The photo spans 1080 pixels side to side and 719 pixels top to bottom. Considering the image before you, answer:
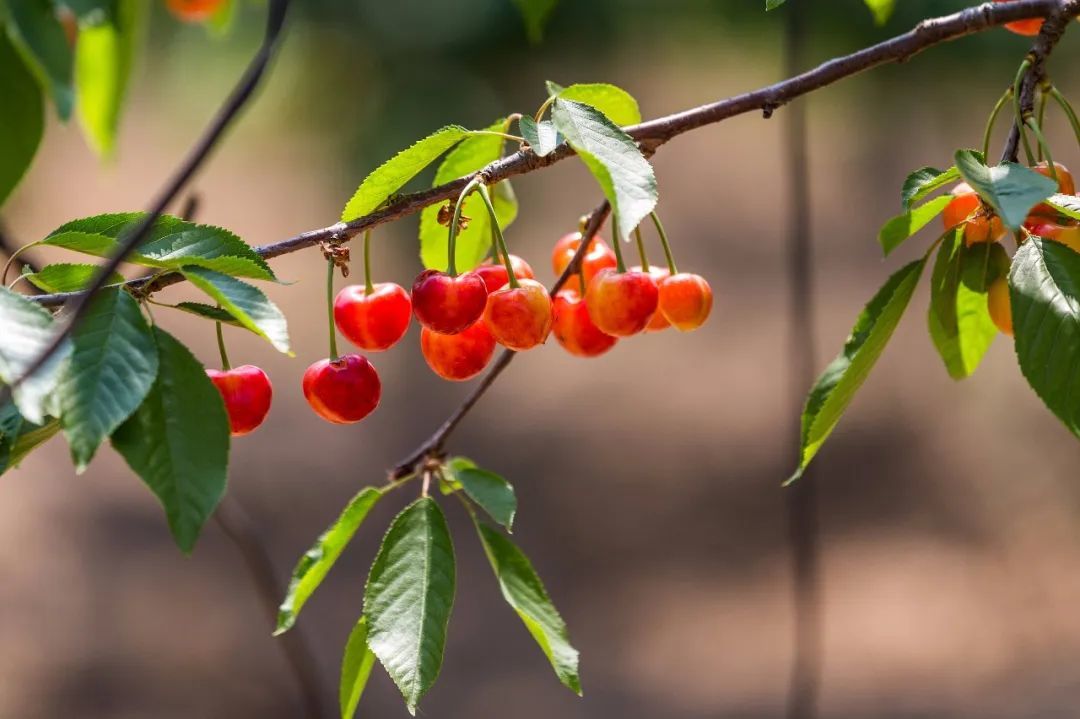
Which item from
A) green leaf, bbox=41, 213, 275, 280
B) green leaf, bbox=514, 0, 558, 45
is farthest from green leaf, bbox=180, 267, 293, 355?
green leaf, bbox=514, 0, 558, 45

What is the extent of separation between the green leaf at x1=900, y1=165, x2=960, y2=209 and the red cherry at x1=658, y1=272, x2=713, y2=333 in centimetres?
20

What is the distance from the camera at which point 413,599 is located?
80 cm

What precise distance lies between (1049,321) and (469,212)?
0.47 m

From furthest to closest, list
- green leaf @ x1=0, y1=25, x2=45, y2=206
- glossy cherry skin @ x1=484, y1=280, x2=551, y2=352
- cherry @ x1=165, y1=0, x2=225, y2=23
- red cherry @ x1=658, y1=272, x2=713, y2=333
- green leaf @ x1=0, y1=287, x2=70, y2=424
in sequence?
1. cherry @ x1=165, y1=0, x2=225, y2=23
2. red cherry @ x1=658, y1=272, x2=713, y2=333
3. glossy cherry skin @ x1=484, y1=280, x2=551, y2=352
4. green leaf @ x1=0, y1=25, x2=45, y2=206
5. green leaf @ x1=0, y1=287, x2=70, y2=424

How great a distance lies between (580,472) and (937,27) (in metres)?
3.53

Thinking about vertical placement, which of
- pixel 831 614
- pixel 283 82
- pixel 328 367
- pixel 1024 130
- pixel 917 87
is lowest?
pixel 831 614

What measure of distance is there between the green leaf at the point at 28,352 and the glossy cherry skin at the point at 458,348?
296 millimetres

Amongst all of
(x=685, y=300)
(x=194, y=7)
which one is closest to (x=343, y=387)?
(x=685, y=300)

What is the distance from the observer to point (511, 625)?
3.60m

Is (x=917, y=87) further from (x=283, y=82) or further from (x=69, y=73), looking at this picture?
(x=69, y=73)

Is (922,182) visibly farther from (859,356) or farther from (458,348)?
(458,348)

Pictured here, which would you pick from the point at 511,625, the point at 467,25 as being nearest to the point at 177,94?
the point at 467,25

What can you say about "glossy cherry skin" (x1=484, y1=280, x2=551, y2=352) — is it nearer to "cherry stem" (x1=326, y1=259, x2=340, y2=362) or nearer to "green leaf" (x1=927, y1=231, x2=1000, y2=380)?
"cherry stem" (x1=326, y1=259, x2=340, y2=362)

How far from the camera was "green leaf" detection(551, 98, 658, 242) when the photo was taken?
61cm
